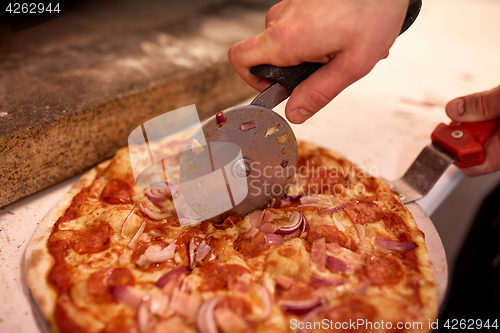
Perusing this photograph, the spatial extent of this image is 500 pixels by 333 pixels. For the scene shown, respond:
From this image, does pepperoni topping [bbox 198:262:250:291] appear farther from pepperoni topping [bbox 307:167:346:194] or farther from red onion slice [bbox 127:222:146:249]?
pepperoni topping [bbox 307:167:346:194]

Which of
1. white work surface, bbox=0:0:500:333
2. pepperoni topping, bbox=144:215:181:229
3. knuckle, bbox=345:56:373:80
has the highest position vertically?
knuckle, bbox=345:56:373:80

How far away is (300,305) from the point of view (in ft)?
4.14

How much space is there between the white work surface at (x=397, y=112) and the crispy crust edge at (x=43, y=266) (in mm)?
147

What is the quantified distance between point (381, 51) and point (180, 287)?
1.23 m

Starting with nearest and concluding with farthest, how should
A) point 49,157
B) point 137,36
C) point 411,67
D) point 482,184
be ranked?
point 49,157, point 482,184, point 137,36, point 411,67

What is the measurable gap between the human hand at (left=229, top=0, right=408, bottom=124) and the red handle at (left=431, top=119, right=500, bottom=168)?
0.86 metres

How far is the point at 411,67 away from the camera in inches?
152

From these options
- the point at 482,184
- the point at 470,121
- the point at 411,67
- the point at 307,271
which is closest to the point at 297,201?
the point at 307,271

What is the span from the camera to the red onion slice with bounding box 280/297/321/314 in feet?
4.13

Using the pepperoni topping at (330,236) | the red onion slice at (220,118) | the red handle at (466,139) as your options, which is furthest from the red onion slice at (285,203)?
the red handle at (466,139)

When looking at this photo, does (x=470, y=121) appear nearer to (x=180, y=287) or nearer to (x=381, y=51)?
(x=381, y=51)

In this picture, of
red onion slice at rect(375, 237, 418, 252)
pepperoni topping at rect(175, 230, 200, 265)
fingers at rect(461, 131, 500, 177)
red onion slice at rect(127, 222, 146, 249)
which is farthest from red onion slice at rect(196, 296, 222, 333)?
fingers at rect(461, 131, 500, 177)

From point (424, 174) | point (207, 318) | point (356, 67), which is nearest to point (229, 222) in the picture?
point (207, 318)

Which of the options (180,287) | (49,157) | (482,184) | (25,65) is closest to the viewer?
(180,287)
